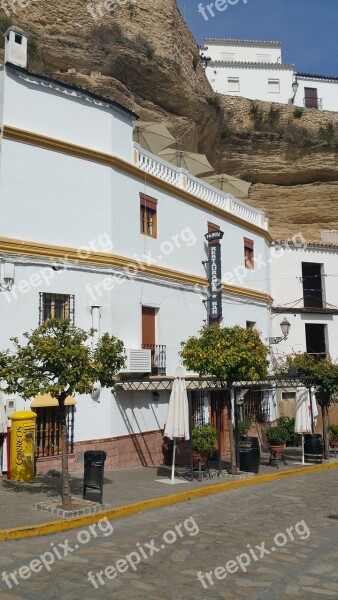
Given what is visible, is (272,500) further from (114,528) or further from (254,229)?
(254,229)

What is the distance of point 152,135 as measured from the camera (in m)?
18.8

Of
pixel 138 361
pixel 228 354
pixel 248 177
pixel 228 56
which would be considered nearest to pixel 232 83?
pixel 228 56

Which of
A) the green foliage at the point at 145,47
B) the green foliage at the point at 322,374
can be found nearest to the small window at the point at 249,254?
the green foliage at the point at 322,374

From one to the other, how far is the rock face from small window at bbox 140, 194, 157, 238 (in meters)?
8.30

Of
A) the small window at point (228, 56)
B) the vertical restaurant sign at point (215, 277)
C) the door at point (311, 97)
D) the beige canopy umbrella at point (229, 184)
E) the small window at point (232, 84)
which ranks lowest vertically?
the vertical restaurant sign at point (215, 277)

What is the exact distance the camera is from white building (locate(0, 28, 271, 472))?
13.4 metres

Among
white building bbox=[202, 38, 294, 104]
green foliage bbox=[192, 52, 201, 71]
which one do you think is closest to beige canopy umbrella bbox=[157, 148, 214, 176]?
green foliage bbox=[192, 52, 201, 71]

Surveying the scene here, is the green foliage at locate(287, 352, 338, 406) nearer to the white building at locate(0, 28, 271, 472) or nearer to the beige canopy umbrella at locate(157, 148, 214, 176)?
the white building at locate(0, 28, 271, 472)

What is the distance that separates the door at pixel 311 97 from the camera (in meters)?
40.6

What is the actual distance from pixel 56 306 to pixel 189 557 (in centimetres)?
787

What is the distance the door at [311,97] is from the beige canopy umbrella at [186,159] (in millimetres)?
22925

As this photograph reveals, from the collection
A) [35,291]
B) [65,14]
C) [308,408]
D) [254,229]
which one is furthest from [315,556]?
[65,14]

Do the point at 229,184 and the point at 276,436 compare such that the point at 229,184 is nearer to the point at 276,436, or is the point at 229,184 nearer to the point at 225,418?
the point at 225,418

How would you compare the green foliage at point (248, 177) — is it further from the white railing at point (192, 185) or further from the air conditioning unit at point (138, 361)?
the air conditioning unit at point (138, 361)
